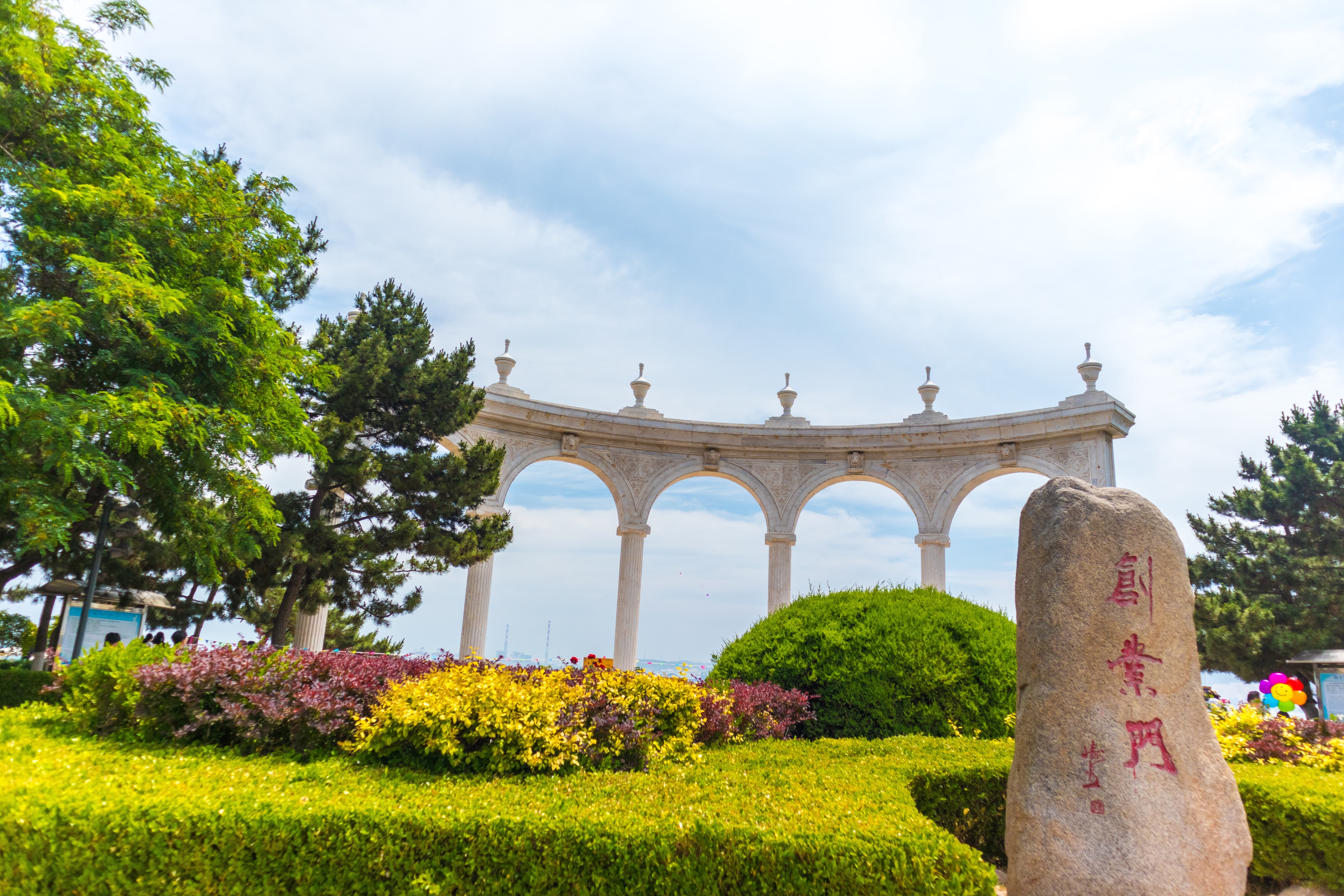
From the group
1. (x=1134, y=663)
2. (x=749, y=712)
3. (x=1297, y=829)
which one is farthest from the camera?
(x=749, y=712)

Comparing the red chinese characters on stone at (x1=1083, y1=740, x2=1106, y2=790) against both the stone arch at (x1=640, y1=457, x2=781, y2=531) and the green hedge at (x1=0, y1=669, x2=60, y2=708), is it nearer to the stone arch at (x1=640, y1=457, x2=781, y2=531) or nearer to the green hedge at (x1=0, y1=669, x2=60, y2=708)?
the green hedge at (x1=0, y1=669, x2=60, y2=708)

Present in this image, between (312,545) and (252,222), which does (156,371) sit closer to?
(252,222)

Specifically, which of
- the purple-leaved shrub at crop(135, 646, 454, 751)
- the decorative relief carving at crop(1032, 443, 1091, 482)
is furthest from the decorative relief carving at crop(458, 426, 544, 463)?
the purple-leaved shrub at crop(135, 646, 454, 751)

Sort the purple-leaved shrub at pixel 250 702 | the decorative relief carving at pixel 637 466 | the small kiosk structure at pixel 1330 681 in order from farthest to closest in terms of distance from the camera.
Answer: the decorative relief carving at pixel 637 466 → the small kiosk structure at pixel 1330 681 → the purple-leaved shrub at pixel 250 702

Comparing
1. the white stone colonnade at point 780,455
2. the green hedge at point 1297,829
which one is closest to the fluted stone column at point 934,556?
the white stone colonnade at point 780,455

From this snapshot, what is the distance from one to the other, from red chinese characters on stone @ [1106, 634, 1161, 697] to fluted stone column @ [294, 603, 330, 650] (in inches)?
478

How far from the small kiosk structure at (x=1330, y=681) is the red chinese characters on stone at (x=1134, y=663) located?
12.8 m

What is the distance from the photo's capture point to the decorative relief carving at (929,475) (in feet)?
59.1

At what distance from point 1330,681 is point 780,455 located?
35.8 ft

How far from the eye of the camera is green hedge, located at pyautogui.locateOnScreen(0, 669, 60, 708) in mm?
9656

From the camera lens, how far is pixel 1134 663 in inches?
159

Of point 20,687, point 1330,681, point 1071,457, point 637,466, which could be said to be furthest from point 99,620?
point 1330,681

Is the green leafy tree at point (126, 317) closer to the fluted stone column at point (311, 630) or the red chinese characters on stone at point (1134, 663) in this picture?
the fluted stone column at point (311, 630)

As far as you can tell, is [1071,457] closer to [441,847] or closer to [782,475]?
[782,475]
